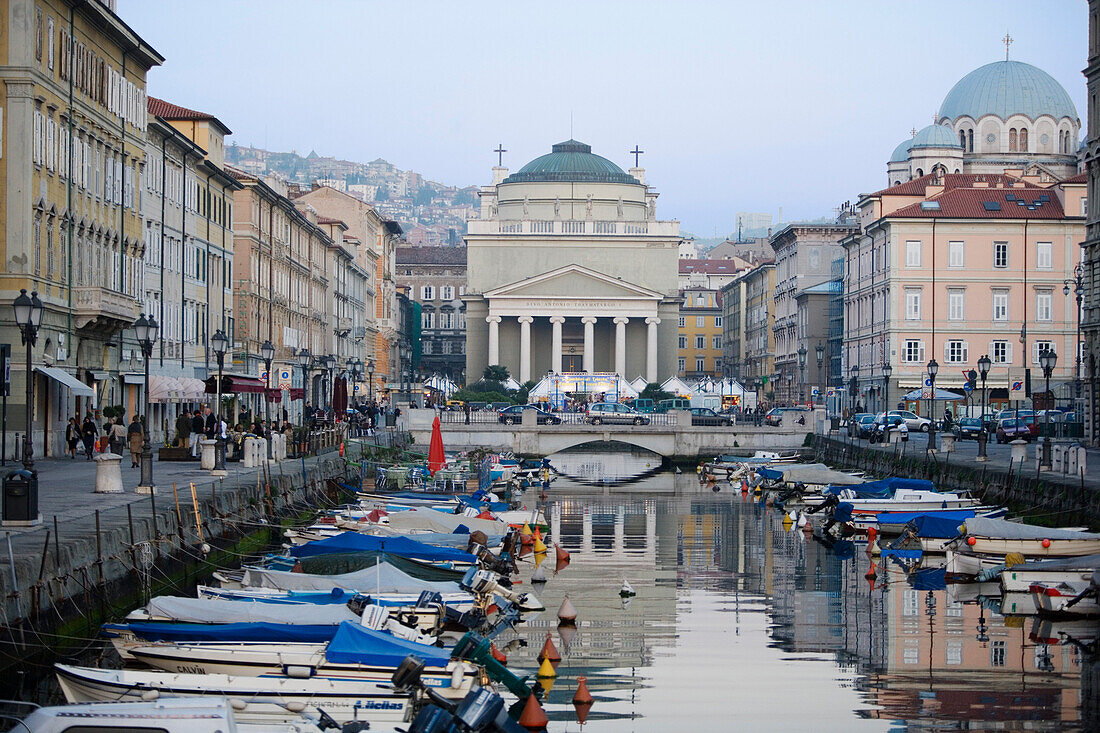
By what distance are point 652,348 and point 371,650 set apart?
136 metres

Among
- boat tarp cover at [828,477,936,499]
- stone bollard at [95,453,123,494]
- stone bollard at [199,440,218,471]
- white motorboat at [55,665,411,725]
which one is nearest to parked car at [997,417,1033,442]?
boat tarp cover at [828,477,936,499]

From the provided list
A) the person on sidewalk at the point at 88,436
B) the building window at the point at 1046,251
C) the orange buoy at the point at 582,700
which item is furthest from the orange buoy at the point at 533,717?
the building window at the point at 1046,251

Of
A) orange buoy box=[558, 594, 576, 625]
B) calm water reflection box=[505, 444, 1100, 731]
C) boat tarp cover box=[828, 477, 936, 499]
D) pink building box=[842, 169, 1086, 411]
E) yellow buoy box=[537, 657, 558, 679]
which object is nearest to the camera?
calm water reflection box=[505, 444, 1100, 731]

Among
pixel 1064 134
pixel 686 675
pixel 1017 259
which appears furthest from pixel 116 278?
pixel 1064 134

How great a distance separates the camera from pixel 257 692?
2077 cm

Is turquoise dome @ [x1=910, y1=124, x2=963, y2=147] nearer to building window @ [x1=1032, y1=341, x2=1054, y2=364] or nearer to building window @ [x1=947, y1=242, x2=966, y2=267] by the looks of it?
building window @ [x1=947, y1=242, x2=966, y2=267]

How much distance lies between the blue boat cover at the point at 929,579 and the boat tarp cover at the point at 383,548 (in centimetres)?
1109

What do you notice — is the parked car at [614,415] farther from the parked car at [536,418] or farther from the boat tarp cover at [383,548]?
the boat tarp cover at [383,548]

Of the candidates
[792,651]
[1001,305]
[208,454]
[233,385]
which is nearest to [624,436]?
[1001,305]

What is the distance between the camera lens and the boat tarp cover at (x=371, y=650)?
21375 mm

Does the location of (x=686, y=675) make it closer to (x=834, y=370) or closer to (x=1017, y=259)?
(x=1017, y=259)

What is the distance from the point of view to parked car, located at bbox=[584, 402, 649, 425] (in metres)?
96.4

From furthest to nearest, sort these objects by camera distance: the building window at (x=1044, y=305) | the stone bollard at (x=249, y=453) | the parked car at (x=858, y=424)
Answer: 1. the building window at (x=1044, y=305)
2. the parked car at (x=858, y=424)
3. the stone bollard at (x=249, y=453)

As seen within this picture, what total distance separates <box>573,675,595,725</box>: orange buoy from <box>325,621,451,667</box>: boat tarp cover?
2252mm
